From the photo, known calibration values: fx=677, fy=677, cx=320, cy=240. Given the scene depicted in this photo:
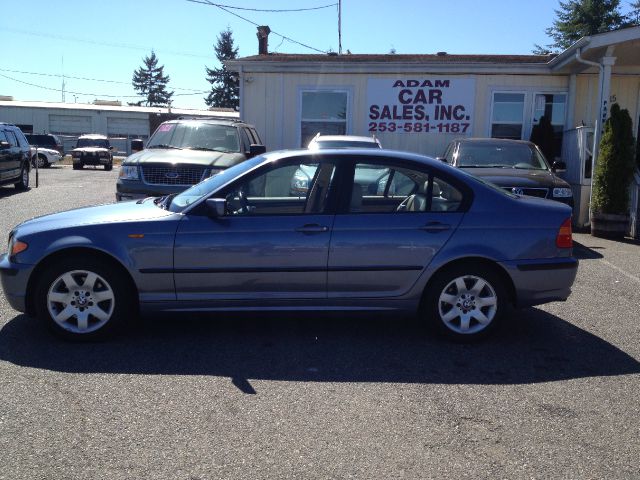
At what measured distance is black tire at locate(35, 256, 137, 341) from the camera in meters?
5.41

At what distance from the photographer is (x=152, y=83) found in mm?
87688

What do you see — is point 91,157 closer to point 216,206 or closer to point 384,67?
point 384,67

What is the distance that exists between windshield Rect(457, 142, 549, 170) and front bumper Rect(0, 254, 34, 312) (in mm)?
7687

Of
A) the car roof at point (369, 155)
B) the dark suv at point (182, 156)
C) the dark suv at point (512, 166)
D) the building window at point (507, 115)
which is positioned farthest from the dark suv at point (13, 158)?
the car roof at point (369, 155)

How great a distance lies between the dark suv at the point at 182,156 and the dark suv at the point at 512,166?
349 cm

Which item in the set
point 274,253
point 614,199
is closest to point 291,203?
point 274,253

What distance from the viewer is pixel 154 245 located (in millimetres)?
5426

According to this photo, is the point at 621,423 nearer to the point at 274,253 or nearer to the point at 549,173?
the point at 274,253

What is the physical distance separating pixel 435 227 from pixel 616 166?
749cm

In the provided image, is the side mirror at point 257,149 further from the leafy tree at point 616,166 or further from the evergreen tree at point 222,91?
the evergreen tree at point 222,91

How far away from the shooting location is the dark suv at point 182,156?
10125 mm

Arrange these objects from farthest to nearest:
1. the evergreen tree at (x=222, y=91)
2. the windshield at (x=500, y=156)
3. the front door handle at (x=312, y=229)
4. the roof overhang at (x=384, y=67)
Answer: the evergreen tree at (x=222, y=91)
the roof overhang at (x=384, y=67)
the windshield at (x=500, y=156)
the front door handle at (x=312, y=229)

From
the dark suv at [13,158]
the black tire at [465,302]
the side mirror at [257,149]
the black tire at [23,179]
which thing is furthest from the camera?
the black tire at [23,179]

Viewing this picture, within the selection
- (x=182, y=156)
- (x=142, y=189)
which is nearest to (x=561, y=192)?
(x=182, y=156)
